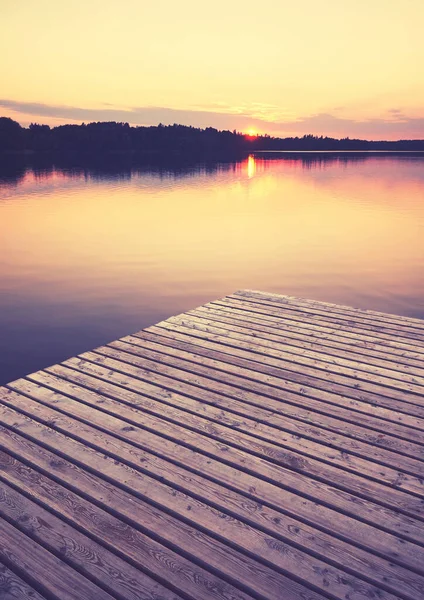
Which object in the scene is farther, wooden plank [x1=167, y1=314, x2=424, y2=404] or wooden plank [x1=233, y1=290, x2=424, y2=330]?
wooden plank [x1=233, y1=290, x2=424, y2=330]

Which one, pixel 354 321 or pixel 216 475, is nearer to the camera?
pixel 216 475

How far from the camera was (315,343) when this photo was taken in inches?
231

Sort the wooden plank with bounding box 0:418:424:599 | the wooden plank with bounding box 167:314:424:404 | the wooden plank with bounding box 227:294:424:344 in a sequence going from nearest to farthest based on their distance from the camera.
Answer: the wooden plank with bounding box 0:418:424:599
the wooden plank with bounding box 167:314:424:404
the wooden plank with bounding box 227:294:424:344

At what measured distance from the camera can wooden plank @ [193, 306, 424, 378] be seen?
5266mm

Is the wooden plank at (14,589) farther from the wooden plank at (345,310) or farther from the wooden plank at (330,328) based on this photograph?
the wooden plank at (345,310)

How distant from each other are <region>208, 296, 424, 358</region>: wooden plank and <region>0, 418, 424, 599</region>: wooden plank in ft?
10.4

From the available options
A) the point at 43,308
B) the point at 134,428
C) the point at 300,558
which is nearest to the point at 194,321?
the point at 134,428

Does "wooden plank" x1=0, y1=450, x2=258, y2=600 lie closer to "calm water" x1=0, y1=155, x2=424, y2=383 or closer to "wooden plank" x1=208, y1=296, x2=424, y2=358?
"wooden plank" x1=208, y1=296, x2=424, y2=358

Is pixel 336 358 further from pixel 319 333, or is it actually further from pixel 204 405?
pixel 204 405

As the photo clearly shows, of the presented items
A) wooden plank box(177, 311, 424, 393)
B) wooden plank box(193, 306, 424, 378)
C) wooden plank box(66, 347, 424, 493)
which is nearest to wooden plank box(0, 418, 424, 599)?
wooden plank box(66, 347, 424, 493)

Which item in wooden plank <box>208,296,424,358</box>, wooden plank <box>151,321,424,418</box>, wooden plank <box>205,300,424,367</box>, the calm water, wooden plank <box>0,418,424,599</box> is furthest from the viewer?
the calm water

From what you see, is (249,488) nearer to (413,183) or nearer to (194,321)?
(194,321)

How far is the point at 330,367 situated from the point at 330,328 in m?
1.31

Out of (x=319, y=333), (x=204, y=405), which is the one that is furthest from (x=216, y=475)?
(x=319, y=333)
